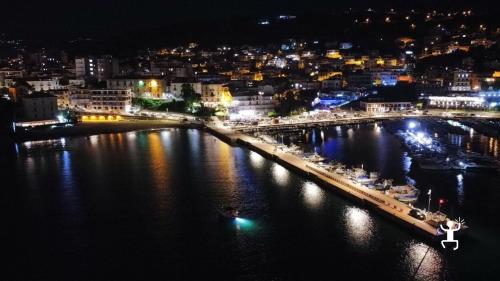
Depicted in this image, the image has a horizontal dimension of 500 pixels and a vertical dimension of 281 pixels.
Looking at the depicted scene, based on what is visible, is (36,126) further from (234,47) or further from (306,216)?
(234,47)

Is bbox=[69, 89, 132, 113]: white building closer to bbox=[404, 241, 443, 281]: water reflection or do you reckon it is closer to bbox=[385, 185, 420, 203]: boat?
bbox=[385, 185, 420, 203]: boat

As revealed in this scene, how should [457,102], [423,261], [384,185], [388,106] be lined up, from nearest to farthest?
[423,261]
[384,185]
[457,102]
[388,106]

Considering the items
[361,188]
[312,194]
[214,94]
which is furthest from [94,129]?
[361,188]

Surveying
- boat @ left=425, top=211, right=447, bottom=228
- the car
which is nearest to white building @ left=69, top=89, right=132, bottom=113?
the car

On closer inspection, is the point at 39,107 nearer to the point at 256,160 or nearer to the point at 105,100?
the point at 105,100

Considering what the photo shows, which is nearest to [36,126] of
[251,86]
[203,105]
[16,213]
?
[203,105]

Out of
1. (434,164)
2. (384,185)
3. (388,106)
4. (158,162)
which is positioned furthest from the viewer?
(388,106)
